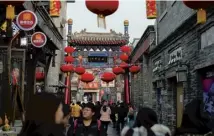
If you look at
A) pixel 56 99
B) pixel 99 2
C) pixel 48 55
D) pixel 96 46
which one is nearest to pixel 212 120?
pixel 99 2

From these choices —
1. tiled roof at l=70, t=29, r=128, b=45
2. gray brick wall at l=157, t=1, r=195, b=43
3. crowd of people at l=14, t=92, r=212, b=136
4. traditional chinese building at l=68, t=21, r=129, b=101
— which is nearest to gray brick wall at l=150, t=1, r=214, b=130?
gray brick wall at l=157, t=1, r=195, b=43

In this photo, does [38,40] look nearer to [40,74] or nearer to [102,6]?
[40,74]

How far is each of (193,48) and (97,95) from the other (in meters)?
42.0

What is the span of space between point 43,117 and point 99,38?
40.6m

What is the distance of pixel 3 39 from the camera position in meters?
12.2

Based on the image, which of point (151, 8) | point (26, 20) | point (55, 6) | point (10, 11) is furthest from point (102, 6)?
point (55, 6)

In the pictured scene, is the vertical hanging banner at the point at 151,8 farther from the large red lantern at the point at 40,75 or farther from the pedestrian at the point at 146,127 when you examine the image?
the large red lantern at the point at 40,75

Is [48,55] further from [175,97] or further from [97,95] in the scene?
[97,95]

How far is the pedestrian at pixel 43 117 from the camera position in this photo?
97.8 inches

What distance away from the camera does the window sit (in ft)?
30.9

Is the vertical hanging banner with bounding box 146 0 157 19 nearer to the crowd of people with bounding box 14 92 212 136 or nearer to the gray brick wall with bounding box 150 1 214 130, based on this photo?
the gray brick wall with bounding box 150 1 214 130

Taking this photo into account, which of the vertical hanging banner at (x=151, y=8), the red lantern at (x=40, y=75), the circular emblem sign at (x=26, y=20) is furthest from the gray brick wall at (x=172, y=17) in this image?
the red lantern at (x=40, y=75)

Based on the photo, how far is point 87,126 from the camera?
587cm

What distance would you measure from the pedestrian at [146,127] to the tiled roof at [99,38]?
120 ft
